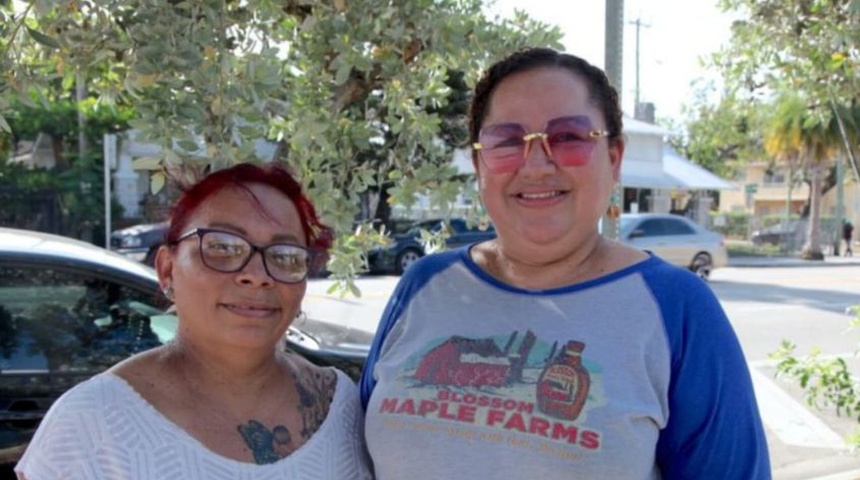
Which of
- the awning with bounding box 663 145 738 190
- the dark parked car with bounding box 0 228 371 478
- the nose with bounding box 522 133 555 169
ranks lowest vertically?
the dark parked car with bounding box 0 228 371 478

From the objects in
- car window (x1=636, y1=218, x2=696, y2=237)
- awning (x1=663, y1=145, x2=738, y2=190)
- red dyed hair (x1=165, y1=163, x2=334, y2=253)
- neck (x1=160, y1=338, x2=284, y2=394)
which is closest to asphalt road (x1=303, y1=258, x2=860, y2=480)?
red dyed hair (x1=165, y1=163, x2=334, y2=253)

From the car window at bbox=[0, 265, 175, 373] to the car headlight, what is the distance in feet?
45.3

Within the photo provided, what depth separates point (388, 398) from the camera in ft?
6.16

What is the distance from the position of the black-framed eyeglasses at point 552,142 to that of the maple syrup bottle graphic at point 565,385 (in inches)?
15.7

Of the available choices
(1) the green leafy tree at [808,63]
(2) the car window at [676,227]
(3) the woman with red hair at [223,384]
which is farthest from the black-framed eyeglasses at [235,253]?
(2) the car window at [676,227]

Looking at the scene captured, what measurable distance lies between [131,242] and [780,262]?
21.2 metres

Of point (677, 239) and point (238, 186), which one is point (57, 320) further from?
point (677, 239)

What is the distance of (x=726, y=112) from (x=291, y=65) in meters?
3.26

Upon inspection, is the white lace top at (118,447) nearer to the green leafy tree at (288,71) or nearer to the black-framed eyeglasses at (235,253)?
the black-framed eyeglasses at (235,253)

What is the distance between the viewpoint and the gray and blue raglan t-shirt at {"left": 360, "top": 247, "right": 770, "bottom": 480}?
1.62 metres

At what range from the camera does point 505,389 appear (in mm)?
1762

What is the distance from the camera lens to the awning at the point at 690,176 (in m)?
34.9

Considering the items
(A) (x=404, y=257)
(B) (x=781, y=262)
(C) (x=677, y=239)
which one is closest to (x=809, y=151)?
(B) (x=781, y=262)

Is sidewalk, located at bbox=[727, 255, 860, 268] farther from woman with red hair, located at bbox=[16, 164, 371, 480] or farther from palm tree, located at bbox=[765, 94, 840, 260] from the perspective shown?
woman with red hair, located at bbox=[16, 164, 371, 480]
